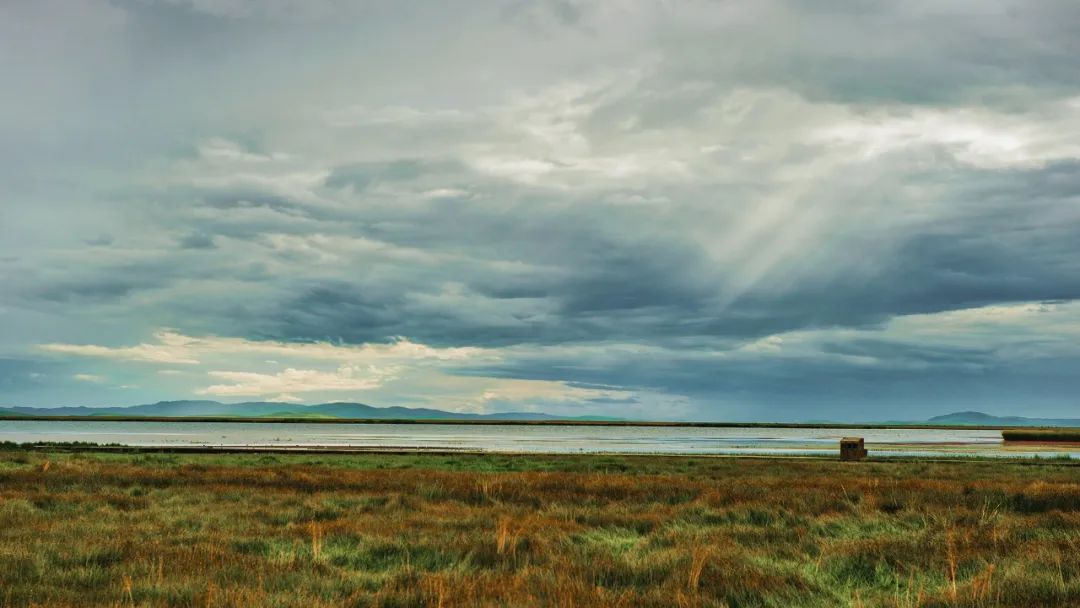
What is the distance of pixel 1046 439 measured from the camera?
368 ft

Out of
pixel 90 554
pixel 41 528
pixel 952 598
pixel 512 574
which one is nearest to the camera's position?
pixel 952 598

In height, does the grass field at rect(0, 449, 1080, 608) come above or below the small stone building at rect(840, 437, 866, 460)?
above

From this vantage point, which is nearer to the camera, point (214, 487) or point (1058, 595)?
point (1058, 595)

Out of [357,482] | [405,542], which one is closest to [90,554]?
[405,542]

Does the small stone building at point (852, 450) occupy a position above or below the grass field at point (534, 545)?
below

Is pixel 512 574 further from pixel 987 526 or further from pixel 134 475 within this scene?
pixel 134 475

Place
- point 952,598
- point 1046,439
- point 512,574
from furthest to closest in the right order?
point 1046,439 < point 512,574 < point 952,598

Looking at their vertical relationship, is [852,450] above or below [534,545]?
below

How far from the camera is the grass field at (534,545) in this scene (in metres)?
9.98

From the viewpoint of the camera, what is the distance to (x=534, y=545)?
13945 millimetres

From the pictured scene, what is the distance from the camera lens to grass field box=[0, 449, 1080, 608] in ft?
32.8

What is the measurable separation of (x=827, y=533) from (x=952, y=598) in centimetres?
723

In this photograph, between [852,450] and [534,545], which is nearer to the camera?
[534,545]

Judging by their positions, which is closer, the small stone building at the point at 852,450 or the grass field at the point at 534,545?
the grass field at the point at 534,545
